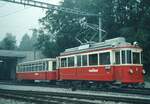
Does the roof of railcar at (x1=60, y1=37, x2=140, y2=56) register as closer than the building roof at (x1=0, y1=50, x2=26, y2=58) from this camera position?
Yes

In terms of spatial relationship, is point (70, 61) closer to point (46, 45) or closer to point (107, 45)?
point (107, 45)

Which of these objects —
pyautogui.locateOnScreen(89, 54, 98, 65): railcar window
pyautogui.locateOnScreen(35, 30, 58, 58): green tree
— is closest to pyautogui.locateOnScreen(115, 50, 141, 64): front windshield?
pyautogui.locateOnScreen(89, 54, 98, 65): railcar window

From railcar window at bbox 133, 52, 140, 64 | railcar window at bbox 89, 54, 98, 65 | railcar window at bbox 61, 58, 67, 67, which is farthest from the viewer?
railcar window at bbox 61, 58, 67, 67

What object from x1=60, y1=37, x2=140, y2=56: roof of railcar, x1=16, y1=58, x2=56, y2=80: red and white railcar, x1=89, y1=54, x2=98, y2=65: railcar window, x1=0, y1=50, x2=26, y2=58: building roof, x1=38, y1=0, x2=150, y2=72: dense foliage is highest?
x1=38, y1=0, x2=150, y2=72: dense foliage

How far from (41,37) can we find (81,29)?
29.3ft

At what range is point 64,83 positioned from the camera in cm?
3120

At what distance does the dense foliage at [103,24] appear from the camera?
37.5 meters

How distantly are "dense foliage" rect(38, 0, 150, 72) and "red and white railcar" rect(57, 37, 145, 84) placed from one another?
11364 mm

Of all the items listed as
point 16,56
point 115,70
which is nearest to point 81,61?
point 115,70

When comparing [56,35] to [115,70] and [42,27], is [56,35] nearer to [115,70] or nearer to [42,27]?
[42,27]

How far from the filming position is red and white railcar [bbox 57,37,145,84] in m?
21.6

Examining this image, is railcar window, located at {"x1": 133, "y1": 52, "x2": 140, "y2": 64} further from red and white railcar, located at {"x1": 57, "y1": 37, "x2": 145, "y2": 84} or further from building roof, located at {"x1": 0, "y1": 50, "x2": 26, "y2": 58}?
building roof, located at {"x1": 0, "y1": 50, "x2": 26, "y2": 58}

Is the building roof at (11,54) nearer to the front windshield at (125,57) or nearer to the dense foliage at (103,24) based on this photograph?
the dense foliage at (103,24)

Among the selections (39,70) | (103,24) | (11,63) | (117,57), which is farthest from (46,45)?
(117,57)
